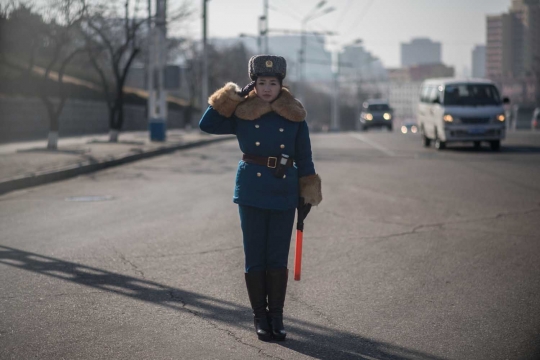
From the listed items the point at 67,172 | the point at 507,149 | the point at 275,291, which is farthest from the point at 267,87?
the point at 507,149

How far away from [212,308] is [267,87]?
5.29 feet

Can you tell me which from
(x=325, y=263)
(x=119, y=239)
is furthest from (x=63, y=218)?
(x=325, y=263)

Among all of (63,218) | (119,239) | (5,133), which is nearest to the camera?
(119,239)

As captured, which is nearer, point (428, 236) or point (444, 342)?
point (444, 342)

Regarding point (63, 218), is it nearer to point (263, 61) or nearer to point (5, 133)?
point (263, 61)

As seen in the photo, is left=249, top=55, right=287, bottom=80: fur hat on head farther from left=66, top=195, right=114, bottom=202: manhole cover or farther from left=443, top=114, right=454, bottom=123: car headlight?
left=443, top=114, right=454, bottom=123: car headlight

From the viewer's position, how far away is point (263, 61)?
4.96 meters

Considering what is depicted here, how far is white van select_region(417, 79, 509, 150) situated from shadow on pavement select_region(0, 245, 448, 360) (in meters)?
19.1

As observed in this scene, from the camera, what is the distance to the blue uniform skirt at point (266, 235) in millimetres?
5035

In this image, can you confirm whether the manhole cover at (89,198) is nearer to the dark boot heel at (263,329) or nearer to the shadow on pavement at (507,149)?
the dark boot heel at (263,329)

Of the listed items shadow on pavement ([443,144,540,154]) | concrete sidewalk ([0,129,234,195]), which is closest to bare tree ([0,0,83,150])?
concrete sidewalk ([0,129,234,195])

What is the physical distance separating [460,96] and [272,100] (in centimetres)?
2190

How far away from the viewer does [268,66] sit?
494 centimetres

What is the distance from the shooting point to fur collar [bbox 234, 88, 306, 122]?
16.4 ft
